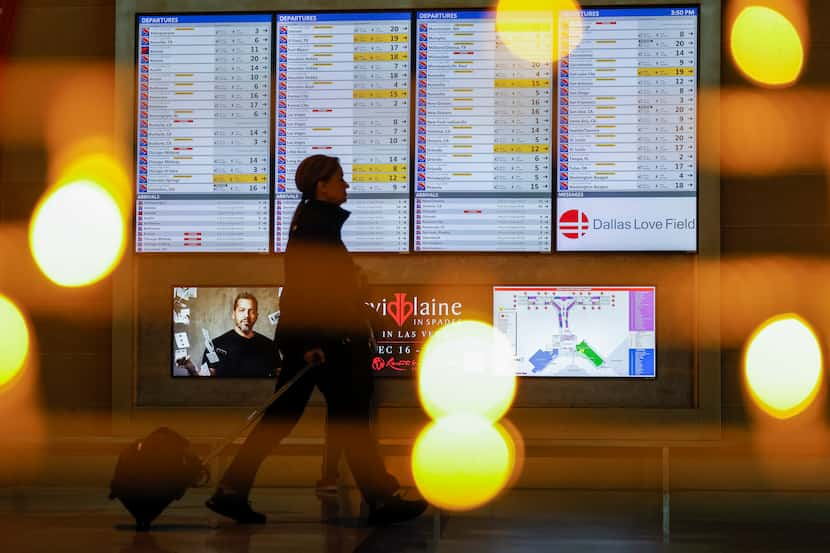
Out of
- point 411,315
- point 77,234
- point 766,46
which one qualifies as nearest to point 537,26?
point 766,46

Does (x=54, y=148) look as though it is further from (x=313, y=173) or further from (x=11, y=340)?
(x=313, y=173)

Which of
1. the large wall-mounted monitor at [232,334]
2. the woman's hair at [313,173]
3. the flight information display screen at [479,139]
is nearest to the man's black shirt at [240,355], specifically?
the large wall-mounted monitor at [232,334]

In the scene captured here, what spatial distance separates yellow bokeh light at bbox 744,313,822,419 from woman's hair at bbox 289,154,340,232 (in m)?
3.13

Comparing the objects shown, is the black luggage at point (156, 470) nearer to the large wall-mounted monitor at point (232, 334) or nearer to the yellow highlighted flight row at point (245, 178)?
the large wall-mounted monitor at point (232, 334)

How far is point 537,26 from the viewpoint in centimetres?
788

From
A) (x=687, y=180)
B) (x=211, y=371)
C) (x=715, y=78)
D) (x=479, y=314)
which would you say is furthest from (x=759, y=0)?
(x=211, y=371)

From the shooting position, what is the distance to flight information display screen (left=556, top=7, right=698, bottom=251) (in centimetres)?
782

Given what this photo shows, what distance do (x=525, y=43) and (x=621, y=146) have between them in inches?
33.8

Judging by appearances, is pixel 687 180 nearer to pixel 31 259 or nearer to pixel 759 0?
pixel 759 0

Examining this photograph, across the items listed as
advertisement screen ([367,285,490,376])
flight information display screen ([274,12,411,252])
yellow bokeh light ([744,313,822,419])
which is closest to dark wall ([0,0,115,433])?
flight information display screen ([274,12,411,252])

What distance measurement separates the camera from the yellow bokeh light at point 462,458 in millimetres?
7801

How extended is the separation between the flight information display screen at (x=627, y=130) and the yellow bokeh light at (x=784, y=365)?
713 millimetres

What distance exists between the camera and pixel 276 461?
26.1 feet

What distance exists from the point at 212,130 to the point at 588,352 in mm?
2707
